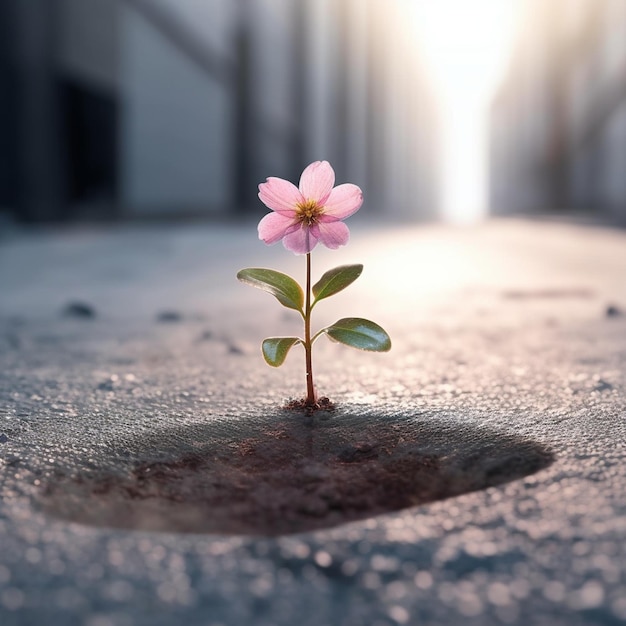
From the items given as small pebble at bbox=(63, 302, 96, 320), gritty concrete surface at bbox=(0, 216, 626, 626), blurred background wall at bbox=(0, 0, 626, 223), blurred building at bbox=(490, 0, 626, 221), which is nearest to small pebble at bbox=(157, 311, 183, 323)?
gritty concrete surface at bbox=(0, 216, 626, 626)

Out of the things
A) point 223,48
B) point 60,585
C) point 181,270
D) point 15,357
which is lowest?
point 181,270

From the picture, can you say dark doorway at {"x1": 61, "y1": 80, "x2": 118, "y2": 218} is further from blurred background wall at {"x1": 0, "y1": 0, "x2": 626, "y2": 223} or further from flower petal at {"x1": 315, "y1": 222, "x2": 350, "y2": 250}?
flower petal at {"x1": 315, "y1": 222, "x2": 350, "y2": 250}

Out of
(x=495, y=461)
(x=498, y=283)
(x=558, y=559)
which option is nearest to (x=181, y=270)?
(x=498, y=283)

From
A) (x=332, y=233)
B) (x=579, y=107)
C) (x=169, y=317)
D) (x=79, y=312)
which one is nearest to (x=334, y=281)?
(x=332, y=233)

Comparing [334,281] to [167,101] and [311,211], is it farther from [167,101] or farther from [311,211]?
[167,101]

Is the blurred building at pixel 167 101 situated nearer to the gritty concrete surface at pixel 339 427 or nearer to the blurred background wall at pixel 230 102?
the blurred background wall at pixel 230 102

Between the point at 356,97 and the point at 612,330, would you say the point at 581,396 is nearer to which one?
the point at 612,330
